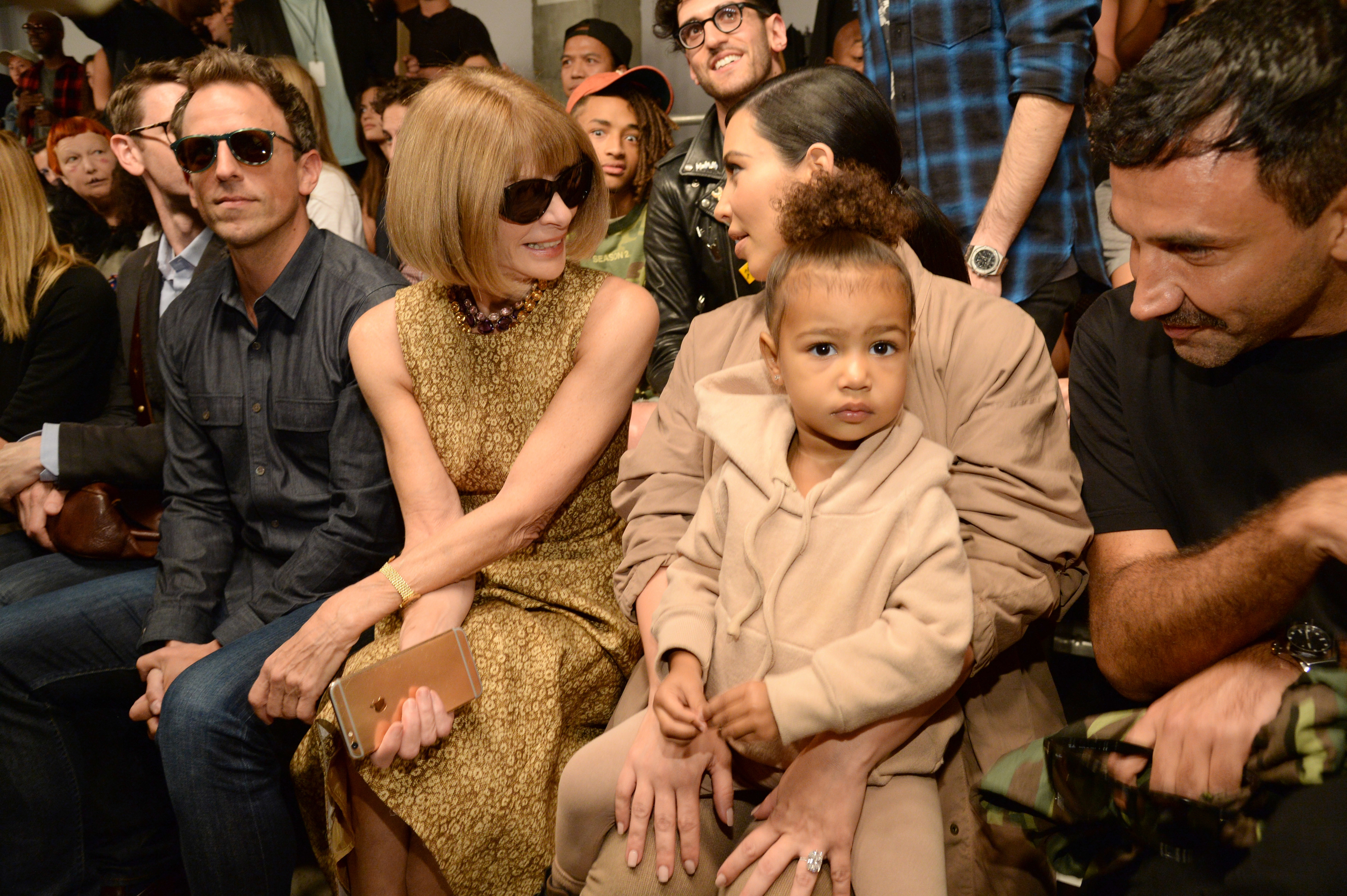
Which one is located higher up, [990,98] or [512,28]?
[512,28]

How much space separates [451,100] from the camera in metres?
2.13

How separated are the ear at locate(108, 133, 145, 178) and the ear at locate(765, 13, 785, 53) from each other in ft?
7.53

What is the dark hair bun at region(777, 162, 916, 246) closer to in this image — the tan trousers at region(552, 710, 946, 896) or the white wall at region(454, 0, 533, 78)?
the tan trousers at region(552, 710, 946, 896)

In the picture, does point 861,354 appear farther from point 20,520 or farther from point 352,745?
point 20,520

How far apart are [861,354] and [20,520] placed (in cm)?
272

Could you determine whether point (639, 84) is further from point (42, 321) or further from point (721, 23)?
point (42, 321)

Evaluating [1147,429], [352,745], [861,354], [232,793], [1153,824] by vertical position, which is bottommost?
[232,793]

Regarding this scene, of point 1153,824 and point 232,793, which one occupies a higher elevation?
point 1153,824

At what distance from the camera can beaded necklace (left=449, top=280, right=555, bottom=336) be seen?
223cm

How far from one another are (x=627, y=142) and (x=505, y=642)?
2.47 metres

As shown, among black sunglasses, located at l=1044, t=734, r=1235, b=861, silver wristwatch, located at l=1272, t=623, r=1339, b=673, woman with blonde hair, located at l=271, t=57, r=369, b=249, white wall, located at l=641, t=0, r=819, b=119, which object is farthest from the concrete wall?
black sunglasses, located at l=1044, t=734, r=1235, b=861

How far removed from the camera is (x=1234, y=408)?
1.58 m

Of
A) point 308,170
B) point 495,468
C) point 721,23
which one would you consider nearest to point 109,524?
point 308,170

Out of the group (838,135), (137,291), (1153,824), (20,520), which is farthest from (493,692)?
(137,291)
